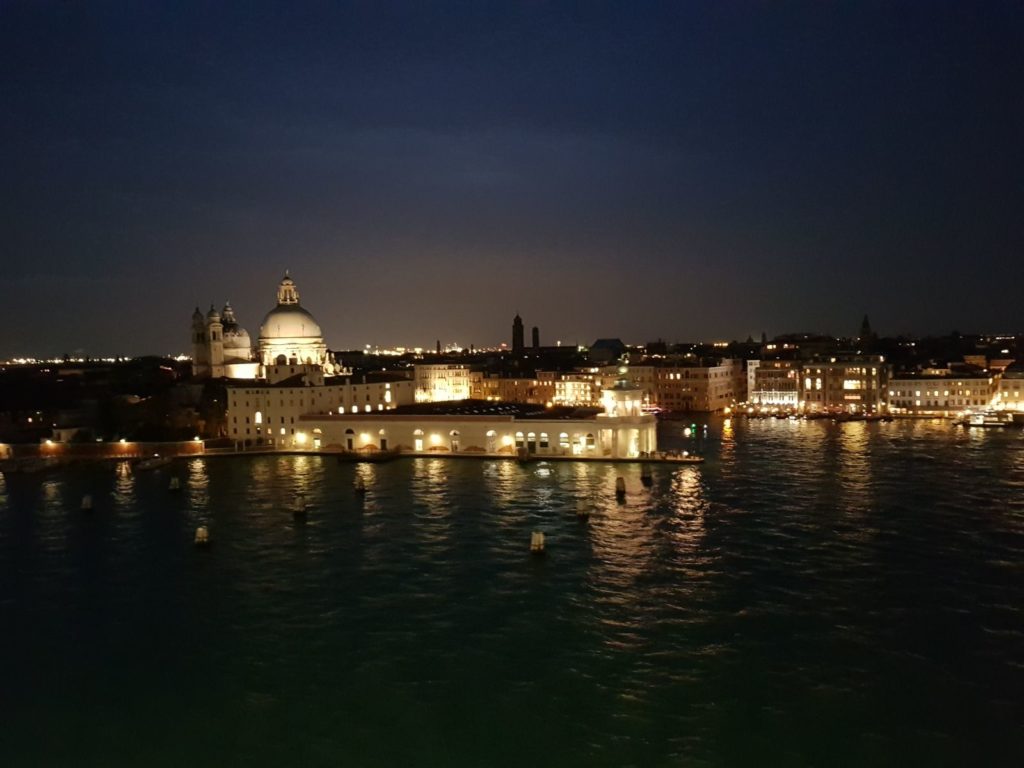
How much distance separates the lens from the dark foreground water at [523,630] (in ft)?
31.4

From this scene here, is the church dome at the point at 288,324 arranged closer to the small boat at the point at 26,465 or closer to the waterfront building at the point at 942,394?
the small boat at the point at 26,465

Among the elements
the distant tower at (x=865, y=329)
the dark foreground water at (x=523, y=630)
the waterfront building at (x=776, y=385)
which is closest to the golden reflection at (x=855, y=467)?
the dark foreground water at (x=523, y=630)

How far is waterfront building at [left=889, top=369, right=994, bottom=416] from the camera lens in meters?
49.6

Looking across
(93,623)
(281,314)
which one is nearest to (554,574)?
(93,623)

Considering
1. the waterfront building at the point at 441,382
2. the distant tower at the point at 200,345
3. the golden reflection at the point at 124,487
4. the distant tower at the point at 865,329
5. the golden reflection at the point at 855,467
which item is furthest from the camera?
the distant tower at the point at 865,329

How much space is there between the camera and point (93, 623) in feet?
44.9

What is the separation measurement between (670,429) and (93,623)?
32.0 metres

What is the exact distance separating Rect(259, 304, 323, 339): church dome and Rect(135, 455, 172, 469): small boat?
70.3 feet

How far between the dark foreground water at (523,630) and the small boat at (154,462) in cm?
751

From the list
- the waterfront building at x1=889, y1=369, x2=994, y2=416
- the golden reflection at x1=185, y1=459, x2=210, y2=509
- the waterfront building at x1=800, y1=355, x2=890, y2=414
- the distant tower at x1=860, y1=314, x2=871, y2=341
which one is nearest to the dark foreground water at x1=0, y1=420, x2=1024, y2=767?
the golden reflection at x1=185, y1=459, x2=210, y2=509

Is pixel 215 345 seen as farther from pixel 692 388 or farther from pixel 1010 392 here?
pixel 1010 392

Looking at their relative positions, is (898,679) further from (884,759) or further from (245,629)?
(245,629)

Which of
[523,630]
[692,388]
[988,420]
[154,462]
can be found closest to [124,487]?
[154,462]

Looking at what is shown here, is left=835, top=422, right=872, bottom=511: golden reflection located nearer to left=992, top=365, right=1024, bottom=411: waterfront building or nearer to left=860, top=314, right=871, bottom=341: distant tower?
left=992, top=365, right=1024, bottom=411: waterfront building
